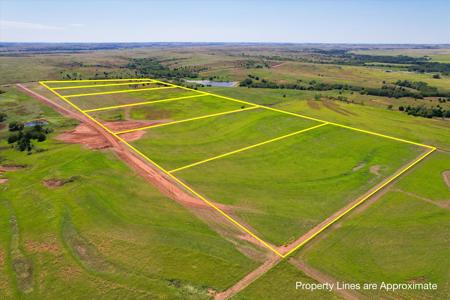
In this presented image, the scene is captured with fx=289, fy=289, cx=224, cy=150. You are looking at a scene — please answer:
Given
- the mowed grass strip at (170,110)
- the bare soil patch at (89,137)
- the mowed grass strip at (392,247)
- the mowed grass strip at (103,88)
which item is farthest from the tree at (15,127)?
the mowed grass strip at (392,247)

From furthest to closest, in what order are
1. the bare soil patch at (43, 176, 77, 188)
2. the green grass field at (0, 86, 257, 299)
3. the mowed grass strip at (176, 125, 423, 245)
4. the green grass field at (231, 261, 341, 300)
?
1. the bare soil patch at (43, 176, 77, 188)
2. the mowed grass strip at (176, 125, 423, 245)
3. the green grass field at (0, 86, 257, 299)
4. the green grass field at (231, 261, 341, 300)

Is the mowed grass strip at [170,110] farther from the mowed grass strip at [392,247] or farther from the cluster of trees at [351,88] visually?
the mowed grass strip at [392,247]

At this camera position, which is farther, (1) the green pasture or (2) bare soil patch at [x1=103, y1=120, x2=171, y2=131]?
(1) the green pasture

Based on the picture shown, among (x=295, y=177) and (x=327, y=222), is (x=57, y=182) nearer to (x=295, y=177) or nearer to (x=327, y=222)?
(x=295, y=177)

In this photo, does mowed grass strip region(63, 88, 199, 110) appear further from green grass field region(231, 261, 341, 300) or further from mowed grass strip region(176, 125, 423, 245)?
green grass field region(231, 261, 341, 300)

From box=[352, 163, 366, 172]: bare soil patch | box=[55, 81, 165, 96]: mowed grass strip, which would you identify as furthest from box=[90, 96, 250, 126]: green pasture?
box=[352, 163, 366, 172]: bare soil patch

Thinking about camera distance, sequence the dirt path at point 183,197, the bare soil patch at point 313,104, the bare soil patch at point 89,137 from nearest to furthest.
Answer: the dirt path at point 183,197 < the bare soil patch at point 89,137 < the bare soil patch at point 313,104
